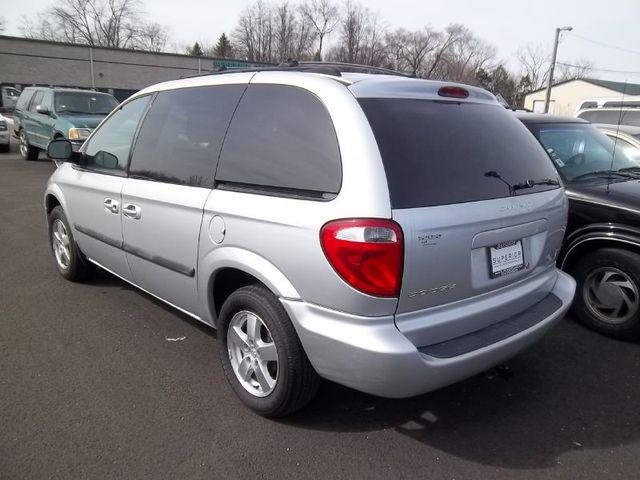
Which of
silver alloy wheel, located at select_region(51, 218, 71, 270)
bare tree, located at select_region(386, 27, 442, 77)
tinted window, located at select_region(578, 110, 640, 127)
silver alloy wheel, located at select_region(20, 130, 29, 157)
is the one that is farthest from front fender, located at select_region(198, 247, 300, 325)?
bare tree, located at select_region(386, 27, 442, 77)

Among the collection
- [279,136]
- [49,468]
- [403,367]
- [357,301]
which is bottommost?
[49,468]

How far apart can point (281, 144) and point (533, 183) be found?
144 centimetres

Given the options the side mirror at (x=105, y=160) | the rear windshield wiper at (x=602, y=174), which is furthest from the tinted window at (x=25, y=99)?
the rear windshield wiper at (x=602, y=174)

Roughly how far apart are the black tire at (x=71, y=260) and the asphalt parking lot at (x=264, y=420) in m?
0.76

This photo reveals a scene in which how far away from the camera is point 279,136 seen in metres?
2.66

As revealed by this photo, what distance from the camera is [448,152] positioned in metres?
2.55

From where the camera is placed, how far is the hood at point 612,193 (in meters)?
3.76

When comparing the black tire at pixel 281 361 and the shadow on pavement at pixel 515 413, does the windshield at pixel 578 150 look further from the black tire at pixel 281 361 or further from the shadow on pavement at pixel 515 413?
the black tire at pixel 281 361

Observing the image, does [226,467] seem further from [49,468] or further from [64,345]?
[64,345]

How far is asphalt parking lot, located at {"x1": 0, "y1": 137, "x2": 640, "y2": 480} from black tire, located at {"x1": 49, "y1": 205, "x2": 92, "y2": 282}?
76 cm

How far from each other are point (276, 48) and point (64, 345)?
75.2 metres

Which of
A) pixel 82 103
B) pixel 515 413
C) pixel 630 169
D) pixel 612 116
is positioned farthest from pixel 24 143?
pixel 515 413

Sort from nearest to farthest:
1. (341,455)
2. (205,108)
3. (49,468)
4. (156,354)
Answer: (49,468) → (341,455) → (205,108) → (156,354)

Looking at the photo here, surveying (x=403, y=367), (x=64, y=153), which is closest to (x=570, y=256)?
(x=403, y=367)
